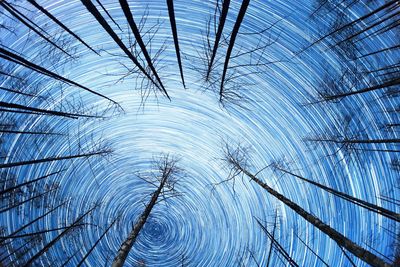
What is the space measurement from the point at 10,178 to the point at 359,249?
48.0ft

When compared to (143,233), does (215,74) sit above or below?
above

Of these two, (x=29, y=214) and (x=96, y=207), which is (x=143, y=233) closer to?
(x=96, y=207)

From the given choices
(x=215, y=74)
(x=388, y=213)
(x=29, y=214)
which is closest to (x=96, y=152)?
(x=29, y=214)

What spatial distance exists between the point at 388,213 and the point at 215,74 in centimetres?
637

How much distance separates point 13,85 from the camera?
11.6m

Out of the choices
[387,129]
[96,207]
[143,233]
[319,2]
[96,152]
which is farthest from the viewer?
[143,233]

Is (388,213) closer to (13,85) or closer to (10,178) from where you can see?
(13,85)

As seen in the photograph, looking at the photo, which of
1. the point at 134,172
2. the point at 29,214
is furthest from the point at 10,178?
the point at 134,172

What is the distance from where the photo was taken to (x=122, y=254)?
9.48 meters

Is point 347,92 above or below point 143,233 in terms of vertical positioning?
above

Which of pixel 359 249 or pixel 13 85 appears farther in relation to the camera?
pixel 13 85

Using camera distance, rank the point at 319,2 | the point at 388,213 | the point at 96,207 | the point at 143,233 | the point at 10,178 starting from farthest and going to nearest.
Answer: the point at 143,233 → the point at 96,207 → the point at 10,178 → the point at 319,2 → the point at 388,213

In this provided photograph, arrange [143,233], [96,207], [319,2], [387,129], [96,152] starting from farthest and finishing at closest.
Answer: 1. [143,233]
2. [96,207]
3. [96,152]
4. [387,129]
5. [319,2]

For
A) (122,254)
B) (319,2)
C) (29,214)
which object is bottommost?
(29,214)
